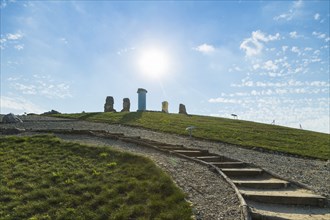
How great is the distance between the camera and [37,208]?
10.3 meters

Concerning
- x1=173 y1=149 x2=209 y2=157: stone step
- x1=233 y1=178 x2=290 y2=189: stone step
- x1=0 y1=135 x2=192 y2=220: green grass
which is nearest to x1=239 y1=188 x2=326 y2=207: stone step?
x1=233 y1=178 x2=290 y2=189: stone step

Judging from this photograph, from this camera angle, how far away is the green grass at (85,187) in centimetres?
993

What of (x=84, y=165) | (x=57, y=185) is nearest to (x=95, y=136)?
(x=84, y=165)

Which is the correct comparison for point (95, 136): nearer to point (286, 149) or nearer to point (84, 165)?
point (84, 165)

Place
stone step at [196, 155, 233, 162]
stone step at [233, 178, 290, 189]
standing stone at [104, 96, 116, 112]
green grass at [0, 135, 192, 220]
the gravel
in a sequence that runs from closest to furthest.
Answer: the gravel
green grass at [0, 135, 192, 220]
stone step at [233, 178, 290, 189]
stone step at [196, 155, 233, 162]
standing stone at [104, 96, 116, 112]

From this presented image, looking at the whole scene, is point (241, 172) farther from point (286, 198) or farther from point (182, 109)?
point (182, 109)

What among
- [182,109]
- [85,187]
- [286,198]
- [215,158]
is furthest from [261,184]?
[182,109]

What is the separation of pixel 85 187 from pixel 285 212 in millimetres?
6974

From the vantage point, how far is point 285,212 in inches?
405

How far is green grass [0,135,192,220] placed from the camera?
32.6ft

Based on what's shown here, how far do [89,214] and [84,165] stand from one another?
416 centimetres

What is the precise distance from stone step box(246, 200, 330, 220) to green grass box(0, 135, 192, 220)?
2228 millimetres

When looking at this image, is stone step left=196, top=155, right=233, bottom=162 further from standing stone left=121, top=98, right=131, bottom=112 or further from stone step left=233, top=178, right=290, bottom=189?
standing stone left=121, top=98, right=131, bottom=112

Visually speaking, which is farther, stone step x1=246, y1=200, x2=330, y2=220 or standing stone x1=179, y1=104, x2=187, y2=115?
standing stone x1=179, y1=104, x2=187, y2=115
